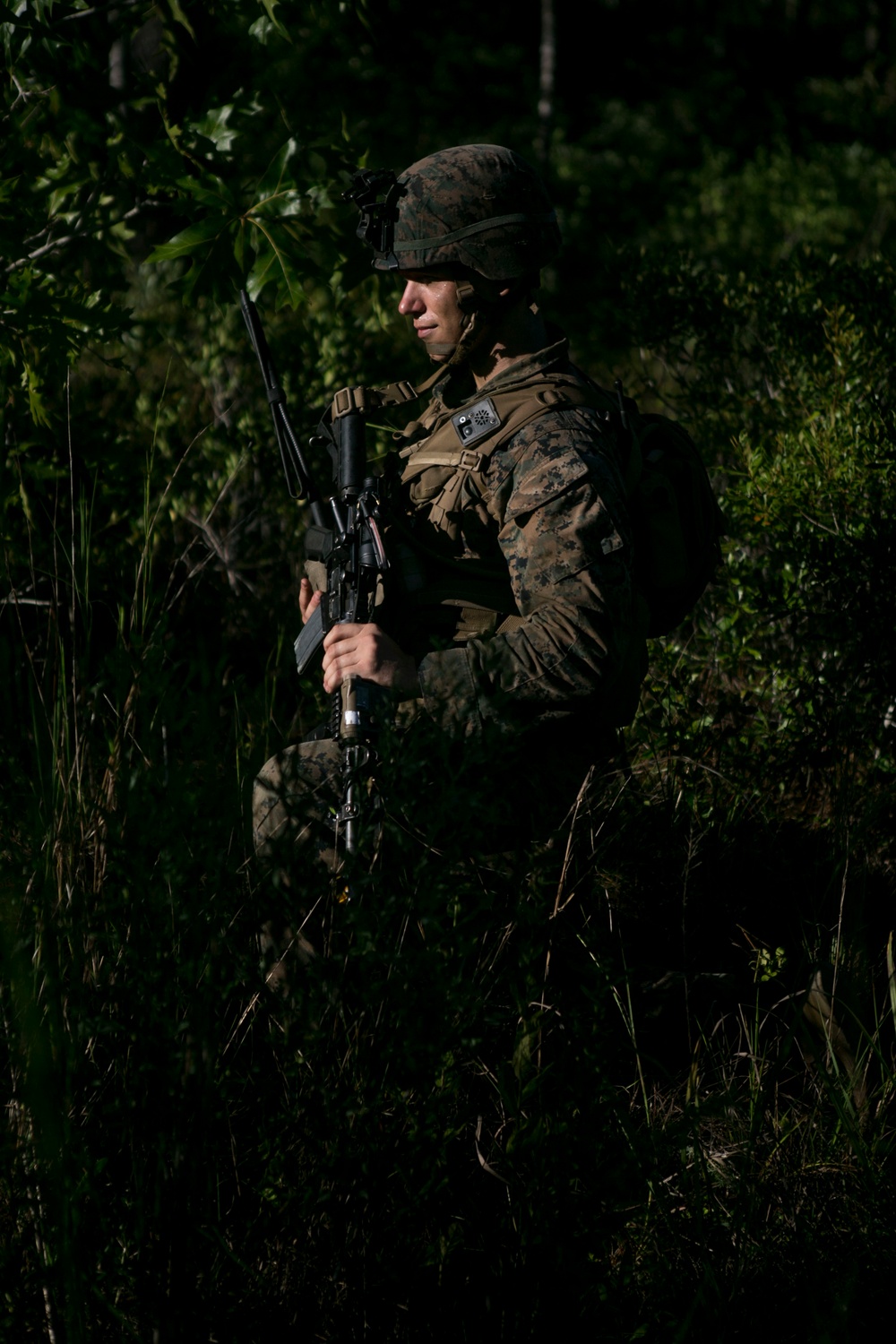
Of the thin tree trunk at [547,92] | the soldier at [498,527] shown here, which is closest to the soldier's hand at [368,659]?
the soldier at [498,527]

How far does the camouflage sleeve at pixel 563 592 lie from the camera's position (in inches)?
92.0

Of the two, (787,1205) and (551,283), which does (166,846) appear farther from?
(551,283)

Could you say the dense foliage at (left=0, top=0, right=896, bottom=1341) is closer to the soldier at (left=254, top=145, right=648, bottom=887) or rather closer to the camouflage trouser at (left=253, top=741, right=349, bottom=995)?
the camouflage trouser at (left=253, top=741, right=349, bottom=995)

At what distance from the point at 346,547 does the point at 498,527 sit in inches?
13.1

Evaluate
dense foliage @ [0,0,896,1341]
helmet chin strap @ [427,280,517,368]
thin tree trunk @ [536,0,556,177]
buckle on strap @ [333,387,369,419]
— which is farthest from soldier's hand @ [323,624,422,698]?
thin tree trunk @ [536,0,556,177]

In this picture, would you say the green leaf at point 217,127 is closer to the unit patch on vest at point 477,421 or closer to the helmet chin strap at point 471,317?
the helmet chin strap at point 471,317

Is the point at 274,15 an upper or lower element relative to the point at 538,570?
upper

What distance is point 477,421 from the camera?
2633 millimetres

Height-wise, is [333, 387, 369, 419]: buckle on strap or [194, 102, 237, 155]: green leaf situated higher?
[194, 102, 237, 155]: green leaf

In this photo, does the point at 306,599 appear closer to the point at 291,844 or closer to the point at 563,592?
the point at 563,592

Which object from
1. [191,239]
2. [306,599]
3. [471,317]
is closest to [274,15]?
[191,239]

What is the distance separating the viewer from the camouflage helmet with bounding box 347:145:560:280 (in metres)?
2.72

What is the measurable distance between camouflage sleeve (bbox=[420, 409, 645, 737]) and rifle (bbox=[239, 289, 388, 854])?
5.9 inches

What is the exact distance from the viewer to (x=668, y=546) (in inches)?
104
